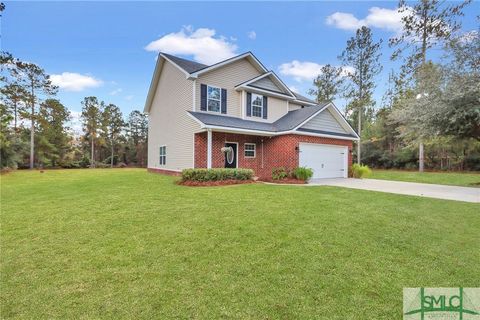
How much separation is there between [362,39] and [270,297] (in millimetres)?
28612

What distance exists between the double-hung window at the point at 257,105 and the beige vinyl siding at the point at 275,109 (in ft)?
1.12

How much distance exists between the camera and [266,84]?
1619 cm

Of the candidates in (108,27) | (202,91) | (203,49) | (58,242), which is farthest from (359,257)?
(203,49)

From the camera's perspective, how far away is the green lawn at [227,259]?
2.49 metres

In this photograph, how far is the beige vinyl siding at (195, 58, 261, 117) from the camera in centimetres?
1415

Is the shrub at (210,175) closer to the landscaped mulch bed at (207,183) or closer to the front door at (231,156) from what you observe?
the landscaped mulch bed at (207,183)

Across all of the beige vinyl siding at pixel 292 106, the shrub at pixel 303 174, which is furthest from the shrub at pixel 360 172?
the beige vinyl siding at pixel 292 106

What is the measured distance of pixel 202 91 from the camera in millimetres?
13969

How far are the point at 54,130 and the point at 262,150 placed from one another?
28.8 m

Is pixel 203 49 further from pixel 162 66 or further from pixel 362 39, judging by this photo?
pixel 362 39

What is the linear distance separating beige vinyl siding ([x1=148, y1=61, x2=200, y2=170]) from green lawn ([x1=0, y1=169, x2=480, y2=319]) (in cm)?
798

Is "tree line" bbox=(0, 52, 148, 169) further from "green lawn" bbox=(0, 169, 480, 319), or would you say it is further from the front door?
"green lawn" bbox=(0, 169, 480, 319)

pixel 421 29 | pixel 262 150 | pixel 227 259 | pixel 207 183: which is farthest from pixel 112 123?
pixel 227 259

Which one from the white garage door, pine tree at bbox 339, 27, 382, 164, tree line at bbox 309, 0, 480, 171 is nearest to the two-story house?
the white garage door
